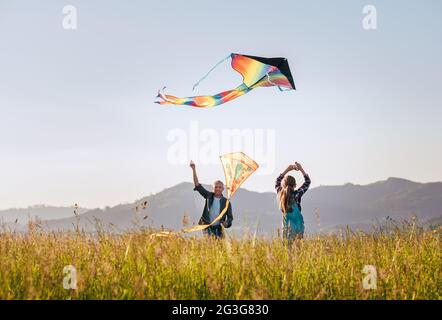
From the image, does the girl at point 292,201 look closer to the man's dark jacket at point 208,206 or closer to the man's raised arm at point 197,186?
the man's dark jacket at point 208,206

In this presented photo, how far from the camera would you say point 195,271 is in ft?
19.1

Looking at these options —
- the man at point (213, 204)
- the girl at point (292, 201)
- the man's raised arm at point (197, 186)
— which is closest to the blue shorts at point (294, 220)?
the girl at point (292, 201)

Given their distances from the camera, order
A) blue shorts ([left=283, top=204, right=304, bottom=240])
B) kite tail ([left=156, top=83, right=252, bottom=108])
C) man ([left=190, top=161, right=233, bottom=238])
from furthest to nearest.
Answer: man ([left=190, top=161, right=233, bottom=238])
blue shorts ([left=283, top=204, right=304, bottom=240])
kite tail ([left=156, top=83, right=252, bottom=108])

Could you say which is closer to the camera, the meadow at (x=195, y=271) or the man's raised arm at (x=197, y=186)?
the meadow at (x=195, y=271)

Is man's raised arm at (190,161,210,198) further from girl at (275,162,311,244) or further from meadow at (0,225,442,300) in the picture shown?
meadow at (0,225,442,300)

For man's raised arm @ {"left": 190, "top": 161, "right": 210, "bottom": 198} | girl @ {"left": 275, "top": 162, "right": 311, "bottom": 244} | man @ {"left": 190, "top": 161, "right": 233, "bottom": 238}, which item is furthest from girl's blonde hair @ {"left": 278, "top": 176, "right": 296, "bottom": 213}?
man's raised arm @ {"left": 190, "top": 161, "right": 210, "bottom": 198}

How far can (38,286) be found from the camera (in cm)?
526

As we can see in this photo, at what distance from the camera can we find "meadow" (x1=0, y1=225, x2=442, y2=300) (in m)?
5.18

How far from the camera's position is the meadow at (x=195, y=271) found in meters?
5.18

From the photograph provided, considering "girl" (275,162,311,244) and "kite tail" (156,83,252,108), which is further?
"girl" (275,162,311,244)

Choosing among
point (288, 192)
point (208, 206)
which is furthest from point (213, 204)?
point (288, 192)

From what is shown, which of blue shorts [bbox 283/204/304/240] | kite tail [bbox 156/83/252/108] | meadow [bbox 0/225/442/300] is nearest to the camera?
meadow [bbox 0/225/442/300]

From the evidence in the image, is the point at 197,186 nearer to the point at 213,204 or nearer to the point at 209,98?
the point at 213,204

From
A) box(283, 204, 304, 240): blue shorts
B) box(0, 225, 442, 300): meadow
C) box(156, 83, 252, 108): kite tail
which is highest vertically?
box(156, 83, 252, 108): kite tail
